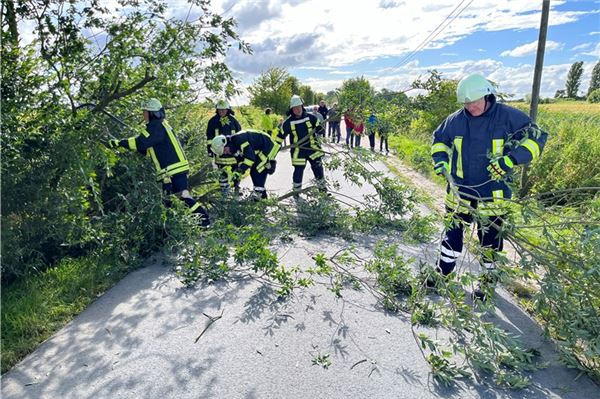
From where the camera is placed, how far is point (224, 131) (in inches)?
324

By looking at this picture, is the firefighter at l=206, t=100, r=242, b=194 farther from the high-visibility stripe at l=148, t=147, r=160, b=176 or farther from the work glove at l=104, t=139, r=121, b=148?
the work glove at l=104, t=139, r=121, b=148

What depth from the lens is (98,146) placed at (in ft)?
14.2

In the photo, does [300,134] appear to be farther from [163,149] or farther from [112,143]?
[112,143]

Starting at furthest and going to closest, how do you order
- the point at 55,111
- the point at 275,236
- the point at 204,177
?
the point at 204,177, the point at 275,236, the point at 55,111

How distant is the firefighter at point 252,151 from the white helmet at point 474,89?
3.70m

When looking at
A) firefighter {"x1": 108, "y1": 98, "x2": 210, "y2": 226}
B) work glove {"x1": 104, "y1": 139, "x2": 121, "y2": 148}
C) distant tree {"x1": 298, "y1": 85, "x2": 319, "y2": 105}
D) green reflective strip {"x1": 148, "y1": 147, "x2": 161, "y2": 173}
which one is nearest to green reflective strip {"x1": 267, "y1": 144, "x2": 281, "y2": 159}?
firefighter {"x1": 108, "y1": 98, "x2": 210, "y2": 226}

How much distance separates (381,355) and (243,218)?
354cm

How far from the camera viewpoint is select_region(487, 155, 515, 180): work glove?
367 centimetres

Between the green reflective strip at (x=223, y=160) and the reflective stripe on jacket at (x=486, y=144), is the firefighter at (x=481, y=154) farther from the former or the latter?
the green reflective strip at (x=223, y=160)

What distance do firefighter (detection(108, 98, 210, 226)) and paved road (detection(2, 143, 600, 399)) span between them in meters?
1.87

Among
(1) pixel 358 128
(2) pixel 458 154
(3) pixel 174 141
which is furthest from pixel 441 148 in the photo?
(1) pixel 358 128

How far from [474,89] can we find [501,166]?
74cm

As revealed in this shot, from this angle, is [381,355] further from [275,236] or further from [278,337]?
[275,236]

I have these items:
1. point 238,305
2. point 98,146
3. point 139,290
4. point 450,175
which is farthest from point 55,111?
point 450,175
